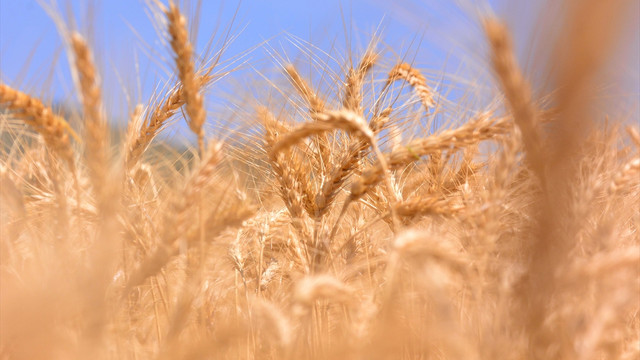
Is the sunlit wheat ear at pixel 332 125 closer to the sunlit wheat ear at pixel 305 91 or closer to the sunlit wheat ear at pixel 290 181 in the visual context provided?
the sunlit wheat ear at pixel 290 181

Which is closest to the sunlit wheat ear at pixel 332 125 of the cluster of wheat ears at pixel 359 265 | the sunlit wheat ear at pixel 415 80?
the cluster of wheat ears at pixel 359 265

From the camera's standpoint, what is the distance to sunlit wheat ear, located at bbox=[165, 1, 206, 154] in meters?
1.40

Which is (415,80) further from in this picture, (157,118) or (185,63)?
(185,63)

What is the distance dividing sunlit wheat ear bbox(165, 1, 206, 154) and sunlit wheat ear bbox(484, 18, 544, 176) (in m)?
0.74

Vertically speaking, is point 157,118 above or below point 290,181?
above

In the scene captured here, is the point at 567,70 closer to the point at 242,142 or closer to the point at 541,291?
the point at 541,291

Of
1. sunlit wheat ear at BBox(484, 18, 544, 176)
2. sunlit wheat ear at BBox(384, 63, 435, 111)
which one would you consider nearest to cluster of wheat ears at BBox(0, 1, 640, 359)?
sunlit wheat ear at BBox(484, 18, 544, 176)

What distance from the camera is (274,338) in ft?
3.72

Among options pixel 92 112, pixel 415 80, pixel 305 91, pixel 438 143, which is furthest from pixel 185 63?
pixel 415 80

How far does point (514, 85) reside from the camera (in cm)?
100

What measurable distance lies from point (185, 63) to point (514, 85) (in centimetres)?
84

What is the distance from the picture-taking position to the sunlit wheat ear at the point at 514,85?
963mm

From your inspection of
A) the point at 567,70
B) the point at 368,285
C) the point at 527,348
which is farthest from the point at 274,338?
the point at 567,70

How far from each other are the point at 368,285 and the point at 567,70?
1.03m
